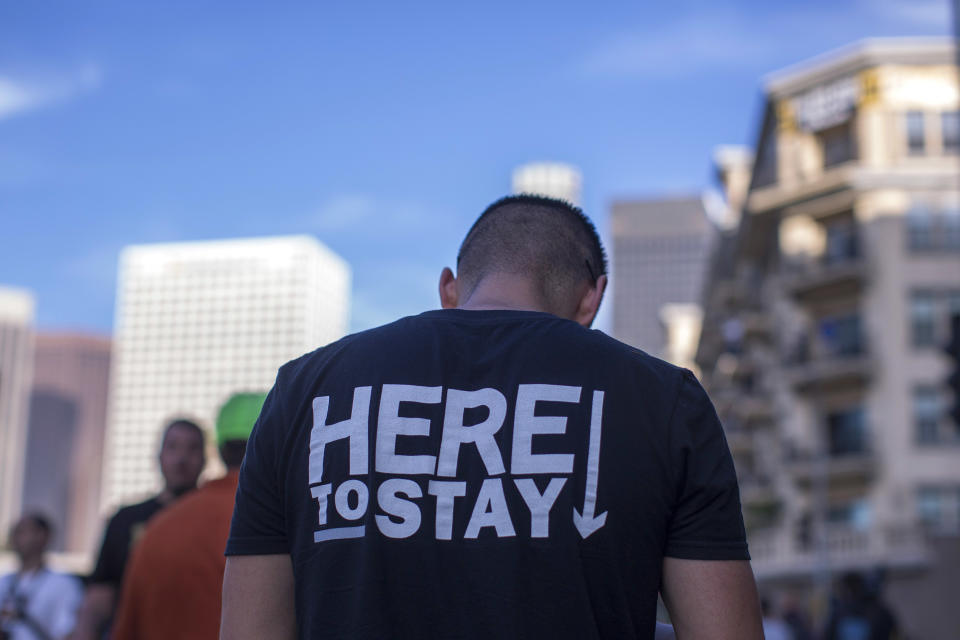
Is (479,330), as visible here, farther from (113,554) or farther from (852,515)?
(852,515)

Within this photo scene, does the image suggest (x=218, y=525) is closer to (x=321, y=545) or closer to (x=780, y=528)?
(x=321, y=545)

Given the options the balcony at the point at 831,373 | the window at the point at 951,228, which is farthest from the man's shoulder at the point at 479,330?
the window at the point at 951,228

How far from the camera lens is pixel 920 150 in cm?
4269

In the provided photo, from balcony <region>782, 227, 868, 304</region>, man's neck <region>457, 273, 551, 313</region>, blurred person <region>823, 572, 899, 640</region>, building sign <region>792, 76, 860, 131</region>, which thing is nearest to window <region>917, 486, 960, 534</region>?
balcony <region>782, 227, 868, 304</region>

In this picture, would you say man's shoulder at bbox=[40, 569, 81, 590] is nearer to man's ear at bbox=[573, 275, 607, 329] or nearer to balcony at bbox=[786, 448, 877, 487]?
man's ear at bbox=[573, 275, 607, 329]

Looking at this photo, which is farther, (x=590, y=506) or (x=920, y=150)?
(x=920, y=150)

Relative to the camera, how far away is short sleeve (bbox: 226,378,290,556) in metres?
2.71

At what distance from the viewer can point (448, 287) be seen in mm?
3088

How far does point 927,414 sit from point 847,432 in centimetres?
279

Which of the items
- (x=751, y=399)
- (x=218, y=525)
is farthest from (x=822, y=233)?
(x=218, y=525)

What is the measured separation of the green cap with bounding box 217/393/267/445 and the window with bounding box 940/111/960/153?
41692mm

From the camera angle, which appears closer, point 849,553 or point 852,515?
point 849,553

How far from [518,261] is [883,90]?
141ft

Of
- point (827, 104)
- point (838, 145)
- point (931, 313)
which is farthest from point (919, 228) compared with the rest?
point (827, 104)
